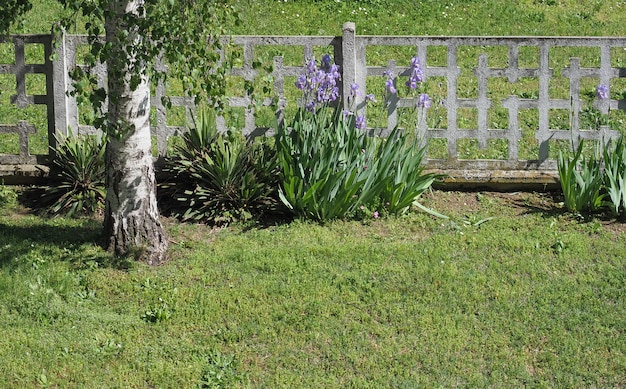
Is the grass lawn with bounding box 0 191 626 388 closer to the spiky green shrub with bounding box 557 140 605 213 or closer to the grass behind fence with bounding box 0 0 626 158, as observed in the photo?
the spiky green shrub with bounding box 557 140 605 213

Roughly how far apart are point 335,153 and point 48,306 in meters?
2.68

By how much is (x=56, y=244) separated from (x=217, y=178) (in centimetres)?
141

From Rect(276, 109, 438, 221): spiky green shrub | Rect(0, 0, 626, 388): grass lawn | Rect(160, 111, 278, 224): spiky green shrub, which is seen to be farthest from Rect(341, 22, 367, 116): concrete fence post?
Rect(0, 0, 626, 388): grass lawn

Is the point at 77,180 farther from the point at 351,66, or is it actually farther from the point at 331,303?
the point at 331,303

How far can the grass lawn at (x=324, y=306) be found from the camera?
6418 mm

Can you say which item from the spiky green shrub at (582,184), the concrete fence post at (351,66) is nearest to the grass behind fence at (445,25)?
the concrete fence post at (351,66)

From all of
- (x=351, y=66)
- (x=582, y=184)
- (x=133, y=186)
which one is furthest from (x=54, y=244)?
(x=582, y=184)

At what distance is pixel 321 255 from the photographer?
784 cm

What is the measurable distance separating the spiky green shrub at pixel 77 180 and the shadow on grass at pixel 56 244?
0.17 metres

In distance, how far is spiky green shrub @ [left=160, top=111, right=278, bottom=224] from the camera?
8469mm

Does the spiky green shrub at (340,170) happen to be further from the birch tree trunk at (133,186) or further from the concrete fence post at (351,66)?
the birch tree trunk at (133,186)

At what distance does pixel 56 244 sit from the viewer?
7.96 metres

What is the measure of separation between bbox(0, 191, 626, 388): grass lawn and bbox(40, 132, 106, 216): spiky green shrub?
0.69 ft

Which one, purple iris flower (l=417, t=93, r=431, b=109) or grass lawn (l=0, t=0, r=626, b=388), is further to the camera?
purple iris flower (l=417, t=93, r=431, b=109)
